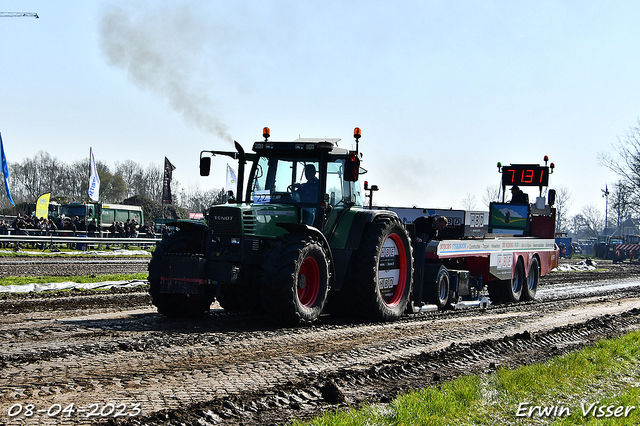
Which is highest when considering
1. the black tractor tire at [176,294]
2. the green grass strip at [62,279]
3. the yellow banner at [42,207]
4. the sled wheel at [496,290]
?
the yellow banner at [42,207]

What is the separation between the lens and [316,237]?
9.87m

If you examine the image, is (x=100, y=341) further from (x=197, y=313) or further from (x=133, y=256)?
(x=133, y=256)

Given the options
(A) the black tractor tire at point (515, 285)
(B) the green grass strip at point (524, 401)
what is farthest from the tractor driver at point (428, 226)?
(B) the green grass strip at point (524, 401)

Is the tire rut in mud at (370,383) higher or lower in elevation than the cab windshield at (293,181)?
lower

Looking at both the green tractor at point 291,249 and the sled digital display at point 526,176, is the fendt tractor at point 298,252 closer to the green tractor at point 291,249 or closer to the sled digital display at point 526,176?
the green tractor at point 291,249

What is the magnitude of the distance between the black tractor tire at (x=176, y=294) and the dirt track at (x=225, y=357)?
0.28 metres

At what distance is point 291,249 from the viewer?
9188mm

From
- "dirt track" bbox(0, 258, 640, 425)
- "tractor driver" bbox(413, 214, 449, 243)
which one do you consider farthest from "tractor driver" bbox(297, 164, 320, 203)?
"tractor driver" bbox(413, 214, 449, 243)

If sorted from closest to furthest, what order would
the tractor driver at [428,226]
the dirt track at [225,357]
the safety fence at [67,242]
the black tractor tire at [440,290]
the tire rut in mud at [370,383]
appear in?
the tire rut in mud at [370,383], the dirt track at [225,357], the black tractor tire at [440,290], the tractor driver at [428,226], the safety fence at [67,242]

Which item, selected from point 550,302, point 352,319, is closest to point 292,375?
point 352,319

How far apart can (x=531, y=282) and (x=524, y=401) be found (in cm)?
1206

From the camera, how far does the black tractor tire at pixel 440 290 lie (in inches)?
505

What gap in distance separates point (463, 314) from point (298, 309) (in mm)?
4662

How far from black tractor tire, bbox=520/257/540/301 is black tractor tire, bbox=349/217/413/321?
6.01 meters
